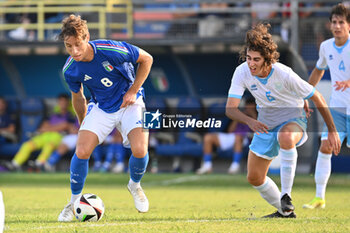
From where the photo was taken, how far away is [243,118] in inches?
240

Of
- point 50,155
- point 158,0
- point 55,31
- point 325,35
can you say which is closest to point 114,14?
point 55,31

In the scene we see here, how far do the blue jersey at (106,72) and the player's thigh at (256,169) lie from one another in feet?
4.60

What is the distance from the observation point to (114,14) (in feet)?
53.5

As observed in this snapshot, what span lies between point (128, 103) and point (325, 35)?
7.80 meters

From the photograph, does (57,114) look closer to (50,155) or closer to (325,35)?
(50,155)

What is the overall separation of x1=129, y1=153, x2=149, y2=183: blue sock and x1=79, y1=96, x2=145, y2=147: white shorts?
22cm

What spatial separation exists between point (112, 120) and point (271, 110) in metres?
1.52

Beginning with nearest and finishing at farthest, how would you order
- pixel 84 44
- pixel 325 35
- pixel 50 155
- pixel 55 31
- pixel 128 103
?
pixel 84 44
pixel 128 103
pixel 325 35
pixel 50 155
pixel 55 31

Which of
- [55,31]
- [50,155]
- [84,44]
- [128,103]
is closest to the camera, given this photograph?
[84,44]

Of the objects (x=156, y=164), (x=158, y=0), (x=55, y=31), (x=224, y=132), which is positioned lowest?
(x=156, y=164)

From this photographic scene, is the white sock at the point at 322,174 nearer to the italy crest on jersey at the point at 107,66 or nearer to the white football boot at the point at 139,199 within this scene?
the white football boot at the point at 139,199

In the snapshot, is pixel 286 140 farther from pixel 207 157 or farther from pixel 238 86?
pixel 207 157

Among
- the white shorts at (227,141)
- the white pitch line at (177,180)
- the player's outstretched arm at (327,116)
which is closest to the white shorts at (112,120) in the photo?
the player's outstretched arm at (327,116)

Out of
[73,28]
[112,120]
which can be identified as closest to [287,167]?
[112,120]
